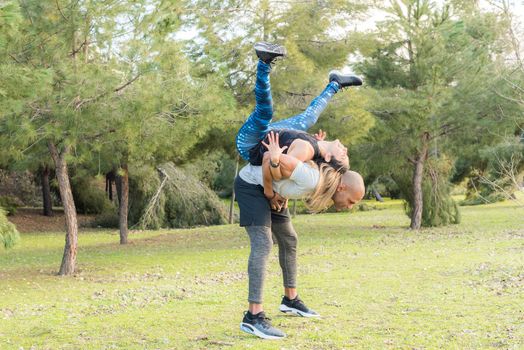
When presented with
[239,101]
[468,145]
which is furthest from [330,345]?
[468,145]

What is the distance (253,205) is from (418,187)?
15.4m

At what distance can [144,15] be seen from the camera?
927 cm

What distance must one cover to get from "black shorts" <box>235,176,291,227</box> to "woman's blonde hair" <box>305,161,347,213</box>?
0.41 metres

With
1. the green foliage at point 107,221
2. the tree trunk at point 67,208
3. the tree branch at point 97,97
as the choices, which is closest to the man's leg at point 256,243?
the tree branch at point 97,97

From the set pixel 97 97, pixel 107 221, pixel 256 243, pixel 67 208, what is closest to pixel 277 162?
pixel 256 243

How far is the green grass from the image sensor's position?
483cm

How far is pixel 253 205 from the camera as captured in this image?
4797mm

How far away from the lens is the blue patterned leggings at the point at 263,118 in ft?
14.0

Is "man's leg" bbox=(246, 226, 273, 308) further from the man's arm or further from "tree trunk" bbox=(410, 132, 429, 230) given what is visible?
"tree trunk" bbox=(410, 132, 429, 230)

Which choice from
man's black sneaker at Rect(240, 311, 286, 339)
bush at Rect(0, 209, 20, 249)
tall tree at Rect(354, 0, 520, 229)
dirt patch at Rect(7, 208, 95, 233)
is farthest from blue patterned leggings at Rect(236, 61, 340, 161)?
dirt patch at Rect(7, 208, 95, 233)

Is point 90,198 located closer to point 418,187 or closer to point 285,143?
point 418,187

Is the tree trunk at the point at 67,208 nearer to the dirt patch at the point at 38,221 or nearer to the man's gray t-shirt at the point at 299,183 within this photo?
the man's gray t-shirt at the point at 299,183

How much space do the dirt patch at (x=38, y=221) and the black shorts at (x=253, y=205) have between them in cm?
1910

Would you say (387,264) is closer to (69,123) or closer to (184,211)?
(69,123)
